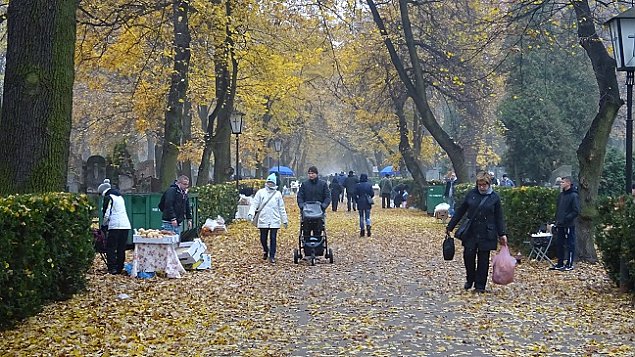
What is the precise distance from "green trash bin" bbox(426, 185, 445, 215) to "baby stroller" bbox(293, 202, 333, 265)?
18604mm

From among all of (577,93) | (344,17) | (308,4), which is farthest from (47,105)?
(577,93)

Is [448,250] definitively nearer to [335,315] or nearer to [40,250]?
[335,315]

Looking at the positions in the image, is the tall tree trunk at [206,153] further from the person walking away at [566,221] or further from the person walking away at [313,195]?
the person walking away at [566,221]

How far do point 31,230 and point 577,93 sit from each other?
35262mm

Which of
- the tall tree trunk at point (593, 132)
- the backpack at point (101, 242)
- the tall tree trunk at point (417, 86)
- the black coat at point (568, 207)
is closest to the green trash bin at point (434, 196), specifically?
the tall tree trunk at point (417, 86)

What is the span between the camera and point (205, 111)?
42.8 m

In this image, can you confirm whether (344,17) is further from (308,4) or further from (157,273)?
(157,273)

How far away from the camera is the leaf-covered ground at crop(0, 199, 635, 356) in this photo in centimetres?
859

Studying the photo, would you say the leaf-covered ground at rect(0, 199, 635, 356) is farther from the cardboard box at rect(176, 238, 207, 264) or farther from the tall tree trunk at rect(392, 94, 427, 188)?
the tall tree trunk at rect(392, 94, 427, 188)

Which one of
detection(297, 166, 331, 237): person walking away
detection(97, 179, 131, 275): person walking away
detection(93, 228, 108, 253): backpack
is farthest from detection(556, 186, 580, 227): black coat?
detection(93, 228, 108, 253): backpack

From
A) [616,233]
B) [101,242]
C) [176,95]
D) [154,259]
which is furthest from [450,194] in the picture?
[616,233]

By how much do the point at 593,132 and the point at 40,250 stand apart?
412 inches

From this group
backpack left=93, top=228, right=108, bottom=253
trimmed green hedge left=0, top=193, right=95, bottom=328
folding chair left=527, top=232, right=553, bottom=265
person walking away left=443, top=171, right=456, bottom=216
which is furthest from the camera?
person walking away left=443, top=171, right=456, bottom=216

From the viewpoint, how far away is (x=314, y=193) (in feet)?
54.5
